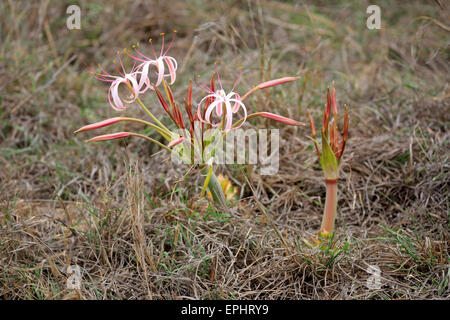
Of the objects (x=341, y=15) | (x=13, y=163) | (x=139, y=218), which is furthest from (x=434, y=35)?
(x=13, y=163)

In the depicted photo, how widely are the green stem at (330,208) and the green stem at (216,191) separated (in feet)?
1.62

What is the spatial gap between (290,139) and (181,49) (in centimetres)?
185

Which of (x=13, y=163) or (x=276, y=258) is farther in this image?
(x=13, y=163)

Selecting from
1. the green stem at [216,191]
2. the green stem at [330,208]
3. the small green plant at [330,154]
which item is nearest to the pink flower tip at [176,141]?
the green stem at [216,191]

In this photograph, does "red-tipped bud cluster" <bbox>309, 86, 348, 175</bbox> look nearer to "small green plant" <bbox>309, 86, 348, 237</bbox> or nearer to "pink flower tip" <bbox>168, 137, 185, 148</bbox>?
"small green plant" <bbox>309, 86, 348, 237</bbox>

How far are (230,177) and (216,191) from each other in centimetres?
50

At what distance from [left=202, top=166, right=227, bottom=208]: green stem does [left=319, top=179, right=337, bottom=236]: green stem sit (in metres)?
0.49

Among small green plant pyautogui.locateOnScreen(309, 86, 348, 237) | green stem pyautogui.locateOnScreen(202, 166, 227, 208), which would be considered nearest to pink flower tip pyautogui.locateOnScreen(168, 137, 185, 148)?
green stem pyautogui.locateOnScreen(202, 166, 227, 208)

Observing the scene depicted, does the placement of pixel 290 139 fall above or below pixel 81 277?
above

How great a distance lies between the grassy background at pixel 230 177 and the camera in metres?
1.97

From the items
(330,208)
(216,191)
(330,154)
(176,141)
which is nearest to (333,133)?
(330,154)

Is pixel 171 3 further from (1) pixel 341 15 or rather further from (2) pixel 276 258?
(2) pixel 276 258

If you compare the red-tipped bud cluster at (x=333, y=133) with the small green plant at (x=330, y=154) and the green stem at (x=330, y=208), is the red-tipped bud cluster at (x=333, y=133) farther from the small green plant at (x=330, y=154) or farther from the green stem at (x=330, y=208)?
the green stem at (x=330, y=208)
